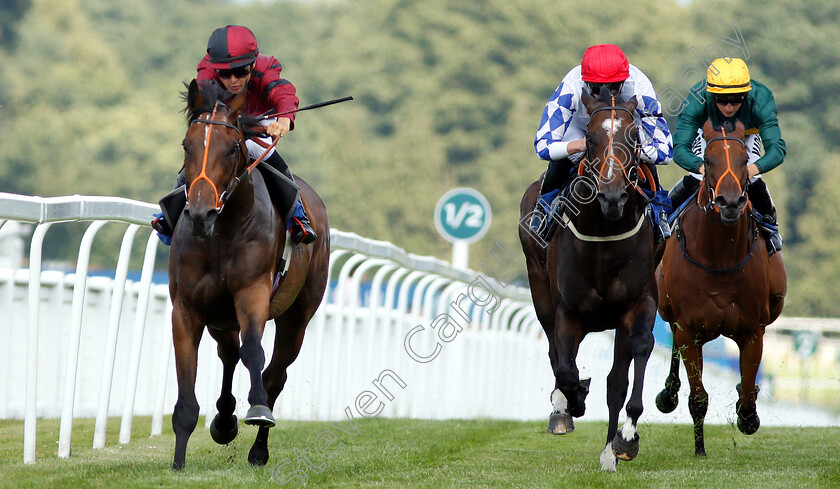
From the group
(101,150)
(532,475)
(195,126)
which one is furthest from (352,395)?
(101,150)

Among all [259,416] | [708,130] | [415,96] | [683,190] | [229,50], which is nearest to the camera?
[259,416]

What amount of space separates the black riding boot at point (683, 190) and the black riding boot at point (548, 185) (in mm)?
1118

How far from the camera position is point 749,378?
7.23 meters

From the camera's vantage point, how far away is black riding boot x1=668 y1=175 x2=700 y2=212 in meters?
7.55

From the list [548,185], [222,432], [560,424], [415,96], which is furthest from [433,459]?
[415,96]

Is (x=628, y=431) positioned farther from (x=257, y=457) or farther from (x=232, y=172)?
(x=232, y=172)

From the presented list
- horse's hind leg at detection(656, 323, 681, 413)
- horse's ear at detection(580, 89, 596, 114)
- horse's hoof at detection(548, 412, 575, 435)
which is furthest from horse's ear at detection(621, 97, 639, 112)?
horse's hind leg at detection(656, 323, 681, 413)

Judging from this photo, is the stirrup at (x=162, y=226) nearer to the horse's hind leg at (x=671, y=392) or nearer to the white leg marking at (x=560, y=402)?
the white leg marking at (x=560, y=402)

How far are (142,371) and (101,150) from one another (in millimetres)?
26419

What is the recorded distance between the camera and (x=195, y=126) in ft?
17.3

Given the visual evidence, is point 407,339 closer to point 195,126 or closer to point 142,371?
point 142,371

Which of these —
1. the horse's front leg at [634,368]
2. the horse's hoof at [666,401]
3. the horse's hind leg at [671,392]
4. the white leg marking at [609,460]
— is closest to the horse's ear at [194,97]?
the horse's front leg at [634,368]

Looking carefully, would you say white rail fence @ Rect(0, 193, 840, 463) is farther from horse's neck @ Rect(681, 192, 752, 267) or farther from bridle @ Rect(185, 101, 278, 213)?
horse's neck @ Rect(681, 192, 752, 267)

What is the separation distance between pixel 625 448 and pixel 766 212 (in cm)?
203
